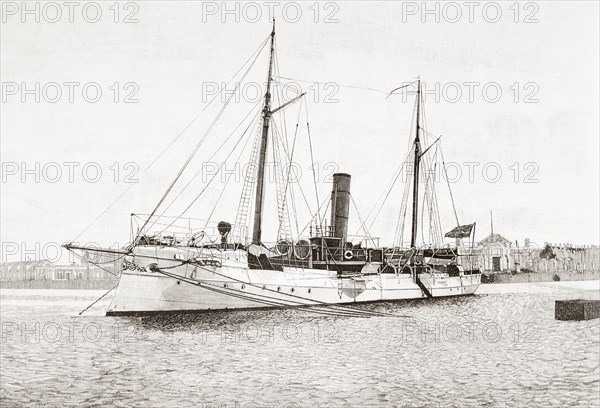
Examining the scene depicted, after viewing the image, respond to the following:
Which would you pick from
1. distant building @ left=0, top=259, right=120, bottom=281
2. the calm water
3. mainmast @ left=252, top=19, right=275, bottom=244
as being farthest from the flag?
distant building @ left=0, top=259, right=120, bottom=281

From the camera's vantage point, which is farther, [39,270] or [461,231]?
[461,231]

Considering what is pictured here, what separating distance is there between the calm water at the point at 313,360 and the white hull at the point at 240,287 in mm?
358

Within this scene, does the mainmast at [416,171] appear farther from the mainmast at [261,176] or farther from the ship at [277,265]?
the mainmast at [261,176]

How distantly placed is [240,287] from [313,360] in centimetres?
352

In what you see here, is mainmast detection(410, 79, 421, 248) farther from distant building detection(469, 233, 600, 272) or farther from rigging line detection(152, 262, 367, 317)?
rigging line detection(152, 262, 367, 317)

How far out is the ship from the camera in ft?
19.0

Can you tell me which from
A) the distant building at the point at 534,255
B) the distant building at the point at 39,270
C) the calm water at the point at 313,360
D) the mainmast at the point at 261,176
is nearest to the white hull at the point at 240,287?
the calm water at the point at 313,360

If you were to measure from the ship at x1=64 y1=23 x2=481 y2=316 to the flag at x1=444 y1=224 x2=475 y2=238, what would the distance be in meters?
0.01

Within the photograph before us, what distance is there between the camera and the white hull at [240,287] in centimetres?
798

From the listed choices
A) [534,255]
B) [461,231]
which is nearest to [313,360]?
[461,231]

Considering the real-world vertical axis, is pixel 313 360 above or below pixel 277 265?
below

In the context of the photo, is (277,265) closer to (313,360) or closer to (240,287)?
(240,287)

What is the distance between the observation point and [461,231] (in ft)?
16.7

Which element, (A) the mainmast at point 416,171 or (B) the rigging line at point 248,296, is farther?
(B) the rigging line at point 248,296
